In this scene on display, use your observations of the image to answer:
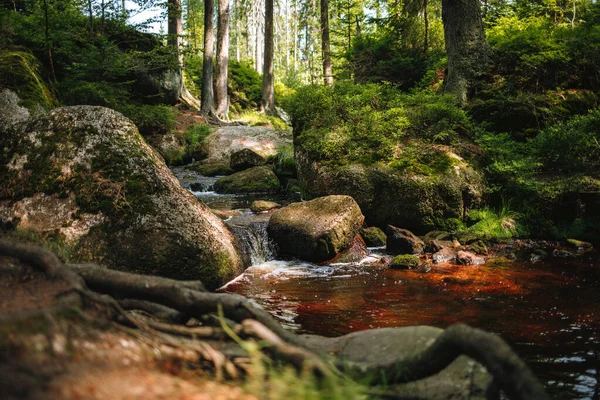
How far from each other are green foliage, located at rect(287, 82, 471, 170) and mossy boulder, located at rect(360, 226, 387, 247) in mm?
1577

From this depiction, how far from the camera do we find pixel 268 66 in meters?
23.7

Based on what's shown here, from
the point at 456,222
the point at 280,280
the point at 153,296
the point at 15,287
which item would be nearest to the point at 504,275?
the point at 456,222

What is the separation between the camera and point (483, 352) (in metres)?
1.93

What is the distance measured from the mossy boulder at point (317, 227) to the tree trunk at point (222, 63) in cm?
1553

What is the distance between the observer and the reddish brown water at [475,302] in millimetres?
3932

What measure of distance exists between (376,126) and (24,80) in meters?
7.99

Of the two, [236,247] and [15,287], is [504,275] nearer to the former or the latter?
[236,247]

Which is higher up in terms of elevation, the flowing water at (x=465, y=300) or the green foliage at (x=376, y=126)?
the green foliage at (x=376, y=126)

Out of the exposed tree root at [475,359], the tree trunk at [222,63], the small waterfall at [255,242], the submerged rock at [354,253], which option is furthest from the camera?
the tree trunk at [222,63]

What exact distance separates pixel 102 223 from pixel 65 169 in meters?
0.96

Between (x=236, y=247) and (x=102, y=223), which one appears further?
(x=236, y=247)

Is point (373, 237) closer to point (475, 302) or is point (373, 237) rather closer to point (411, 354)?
point (475, 302)

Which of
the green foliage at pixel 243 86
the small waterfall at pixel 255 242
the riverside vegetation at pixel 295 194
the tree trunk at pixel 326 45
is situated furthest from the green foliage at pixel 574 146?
the green foliage at pixel 243 86

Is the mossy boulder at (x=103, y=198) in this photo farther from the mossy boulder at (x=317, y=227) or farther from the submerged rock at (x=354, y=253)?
the submerged rock at (x=354, y=253)
